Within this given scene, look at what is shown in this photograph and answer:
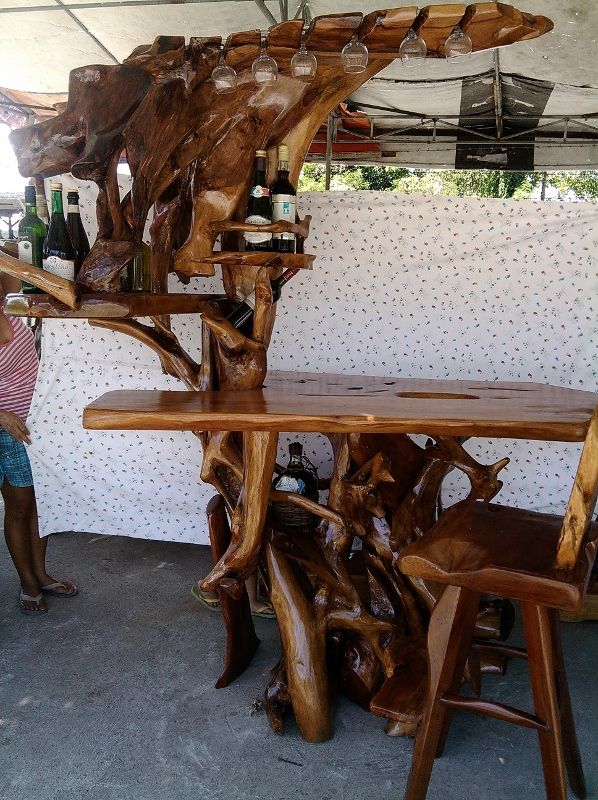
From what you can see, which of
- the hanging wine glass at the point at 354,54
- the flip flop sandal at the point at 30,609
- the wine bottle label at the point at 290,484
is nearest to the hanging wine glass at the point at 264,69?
the hanging wine glass at the point at 354,54

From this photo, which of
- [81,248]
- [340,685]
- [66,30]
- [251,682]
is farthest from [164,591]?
[66,30]

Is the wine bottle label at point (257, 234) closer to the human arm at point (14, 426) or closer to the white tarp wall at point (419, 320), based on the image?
the white tarp wall at point (419, 320)

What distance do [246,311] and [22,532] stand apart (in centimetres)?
138

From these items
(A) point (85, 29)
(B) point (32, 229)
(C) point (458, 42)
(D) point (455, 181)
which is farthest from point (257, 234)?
(D) point (455, 181)

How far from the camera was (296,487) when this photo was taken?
2.38 meters

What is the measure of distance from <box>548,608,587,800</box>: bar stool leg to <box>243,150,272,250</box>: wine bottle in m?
1.29

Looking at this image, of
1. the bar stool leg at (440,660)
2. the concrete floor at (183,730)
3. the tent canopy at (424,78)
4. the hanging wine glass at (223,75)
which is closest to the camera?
the bar stool leg at (440,660)

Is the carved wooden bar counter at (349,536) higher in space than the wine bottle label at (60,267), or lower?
lower

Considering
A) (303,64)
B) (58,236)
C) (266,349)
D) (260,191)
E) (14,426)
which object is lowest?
(14,426)

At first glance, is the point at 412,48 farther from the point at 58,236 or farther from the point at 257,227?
the point at 58,236

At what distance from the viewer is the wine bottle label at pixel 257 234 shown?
206 cm

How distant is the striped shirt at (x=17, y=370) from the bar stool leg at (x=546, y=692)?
83.7 inches

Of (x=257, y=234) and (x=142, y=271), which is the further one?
(x=142, y=271)

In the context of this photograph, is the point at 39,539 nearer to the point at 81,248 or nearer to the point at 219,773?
the point at 81,248
